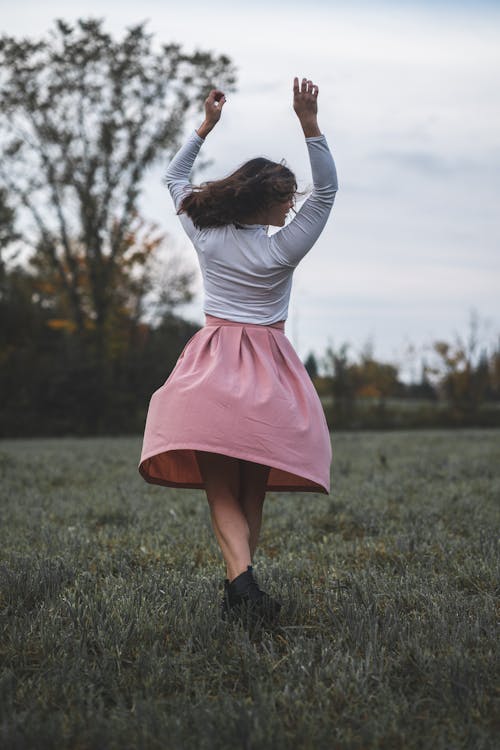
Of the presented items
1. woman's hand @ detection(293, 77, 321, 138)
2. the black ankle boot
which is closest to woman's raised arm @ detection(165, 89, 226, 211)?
woman's hand @ detection(293, 77, 321, 138)

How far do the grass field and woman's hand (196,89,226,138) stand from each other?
228 cm

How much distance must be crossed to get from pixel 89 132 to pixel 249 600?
27.3 metres

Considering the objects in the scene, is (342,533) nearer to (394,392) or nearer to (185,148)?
(185,148)

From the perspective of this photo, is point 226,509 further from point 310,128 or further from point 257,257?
point 310,128

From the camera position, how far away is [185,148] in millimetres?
3701

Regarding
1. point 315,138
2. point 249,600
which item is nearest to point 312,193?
point 315,138

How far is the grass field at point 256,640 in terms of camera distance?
219 centimetres

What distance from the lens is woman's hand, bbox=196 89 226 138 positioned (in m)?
3.57

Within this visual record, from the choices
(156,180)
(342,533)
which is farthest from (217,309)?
(156,180)

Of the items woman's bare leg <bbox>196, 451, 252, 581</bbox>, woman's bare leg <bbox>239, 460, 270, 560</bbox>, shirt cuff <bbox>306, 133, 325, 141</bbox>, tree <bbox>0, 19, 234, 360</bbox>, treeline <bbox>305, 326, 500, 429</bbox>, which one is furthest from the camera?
treeline <bbox>305, 326, 500, 429</bbox>

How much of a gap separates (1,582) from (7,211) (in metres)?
27.3

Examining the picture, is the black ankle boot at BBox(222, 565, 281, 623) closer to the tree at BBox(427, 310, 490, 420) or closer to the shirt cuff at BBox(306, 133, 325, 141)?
the shirt cuff at BBox(306, 133, 325, 141)

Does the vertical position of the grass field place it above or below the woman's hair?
below

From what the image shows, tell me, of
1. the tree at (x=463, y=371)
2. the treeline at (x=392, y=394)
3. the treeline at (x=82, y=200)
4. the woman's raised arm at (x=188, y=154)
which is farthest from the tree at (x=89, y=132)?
the woman's raised arm at (x=188, y=154)
